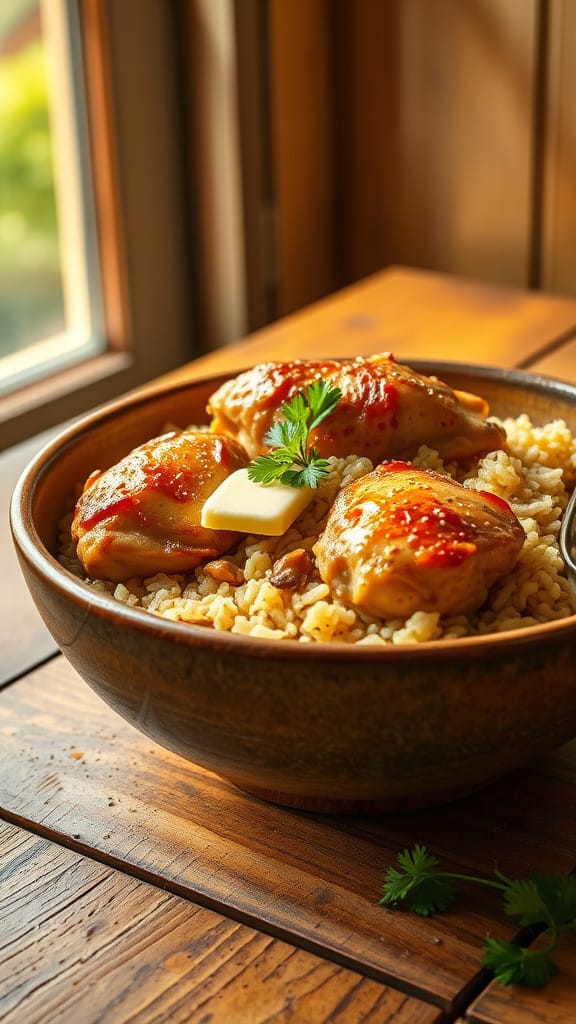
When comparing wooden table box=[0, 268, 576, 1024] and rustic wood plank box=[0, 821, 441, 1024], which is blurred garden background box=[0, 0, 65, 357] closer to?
wooden table box=[0, 268, 576, 1024]

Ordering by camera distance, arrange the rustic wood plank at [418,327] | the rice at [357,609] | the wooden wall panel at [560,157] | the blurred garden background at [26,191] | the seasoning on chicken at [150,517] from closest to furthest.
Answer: the rice at [357,609], the seasoning on chicken at [150,517], the rustic wood plank at [418,327], the blurred garden background at [26,191], the wooden wall panel at [560,157]

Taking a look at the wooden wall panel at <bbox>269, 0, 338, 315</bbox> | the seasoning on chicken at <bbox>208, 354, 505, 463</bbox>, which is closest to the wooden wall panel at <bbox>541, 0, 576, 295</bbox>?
the wooden wall panel at <bbox>269, 0, 338, 315</bbox>

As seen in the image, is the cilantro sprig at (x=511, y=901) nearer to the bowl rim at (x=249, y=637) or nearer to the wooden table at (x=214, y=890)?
the wooden table at (x=214, y=890)

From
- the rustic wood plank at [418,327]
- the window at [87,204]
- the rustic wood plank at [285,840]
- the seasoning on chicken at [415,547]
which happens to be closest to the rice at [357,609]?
the seasoning on chicken at [415,547]

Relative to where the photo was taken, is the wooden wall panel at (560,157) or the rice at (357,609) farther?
the wooden wall panel at (560,157)

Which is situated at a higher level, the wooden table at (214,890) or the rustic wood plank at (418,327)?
the rustic wood plank at (418,327)

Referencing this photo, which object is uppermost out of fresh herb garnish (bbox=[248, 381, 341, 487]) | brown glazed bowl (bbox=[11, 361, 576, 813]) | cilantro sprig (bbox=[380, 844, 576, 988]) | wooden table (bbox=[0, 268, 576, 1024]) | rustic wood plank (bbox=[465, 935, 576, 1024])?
fresh herb garnish (bbox=[248, 381, 341, 487])
